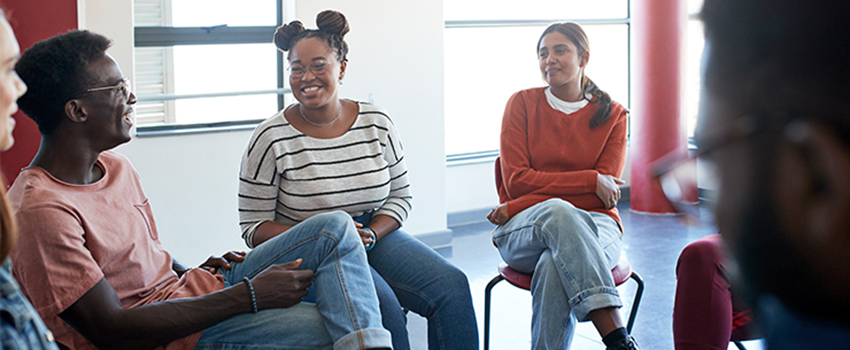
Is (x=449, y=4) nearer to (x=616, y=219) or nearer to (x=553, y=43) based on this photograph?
(x=553, y=43)

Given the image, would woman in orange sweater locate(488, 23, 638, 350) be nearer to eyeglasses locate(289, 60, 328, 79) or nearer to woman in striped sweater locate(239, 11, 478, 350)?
woman in striped sweater locate(239, 11, 478, 350)

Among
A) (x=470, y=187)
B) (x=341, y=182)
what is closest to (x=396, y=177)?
(x=341, y=182)

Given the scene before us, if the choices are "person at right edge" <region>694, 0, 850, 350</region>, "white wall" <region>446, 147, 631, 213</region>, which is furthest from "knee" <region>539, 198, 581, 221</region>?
"white wall" <region>446, 147, 631, 213</region>

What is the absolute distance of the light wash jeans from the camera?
195 cm

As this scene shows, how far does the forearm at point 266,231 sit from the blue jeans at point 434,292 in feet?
1.03

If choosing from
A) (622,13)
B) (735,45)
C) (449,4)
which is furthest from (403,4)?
(735,45)

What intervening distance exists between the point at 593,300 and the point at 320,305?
2.48 feet

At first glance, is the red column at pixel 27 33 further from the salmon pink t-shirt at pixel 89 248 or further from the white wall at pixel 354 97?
the salmon pink t-shirt at pixel 89 248

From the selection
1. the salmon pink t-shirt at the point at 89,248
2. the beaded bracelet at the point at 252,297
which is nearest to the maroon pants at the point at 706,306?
the beaded bracelet at the point at 252,297

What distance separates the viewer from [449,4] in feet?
16.1

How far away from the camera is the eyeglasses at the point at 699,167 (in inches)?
17.5

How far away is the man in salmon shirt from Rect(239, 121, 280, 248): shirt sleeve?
27 cm

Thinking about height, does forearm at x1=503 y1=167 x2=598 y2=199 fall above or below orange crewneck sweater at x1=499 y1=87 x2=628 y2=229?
below

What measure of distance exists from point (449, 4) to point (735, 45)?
459 cm
